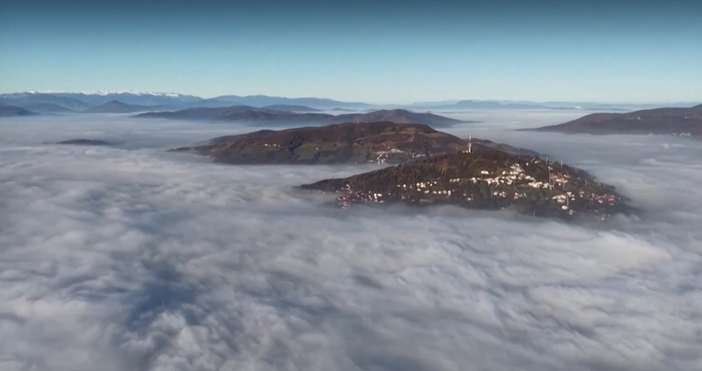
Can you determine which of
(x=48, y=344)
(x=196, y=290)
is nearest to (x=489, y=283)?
(x=196, y=290)

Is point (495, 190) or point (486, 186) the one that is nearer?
point (495, 190)

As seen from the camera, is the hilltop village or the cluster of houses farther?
the cluster of houses

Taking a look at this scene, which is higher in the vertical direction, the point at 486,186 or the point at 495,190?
the point at 486,186

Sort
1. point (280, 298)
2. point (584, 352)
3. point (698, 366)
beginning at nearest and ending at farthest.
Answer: point (698, 366)
point (584, 352)
point (280, 298)

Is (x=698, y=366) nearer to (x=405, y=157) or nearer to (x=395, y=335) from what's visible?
(x=395, y=335)

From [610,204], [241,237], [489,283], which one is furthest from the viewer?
[610,204]

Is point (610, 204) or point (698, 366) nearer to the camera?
point (698, 366)

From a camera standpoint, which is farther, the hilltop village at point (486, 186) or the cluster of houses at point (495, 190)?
the cluster of houses at point (495, 190)
